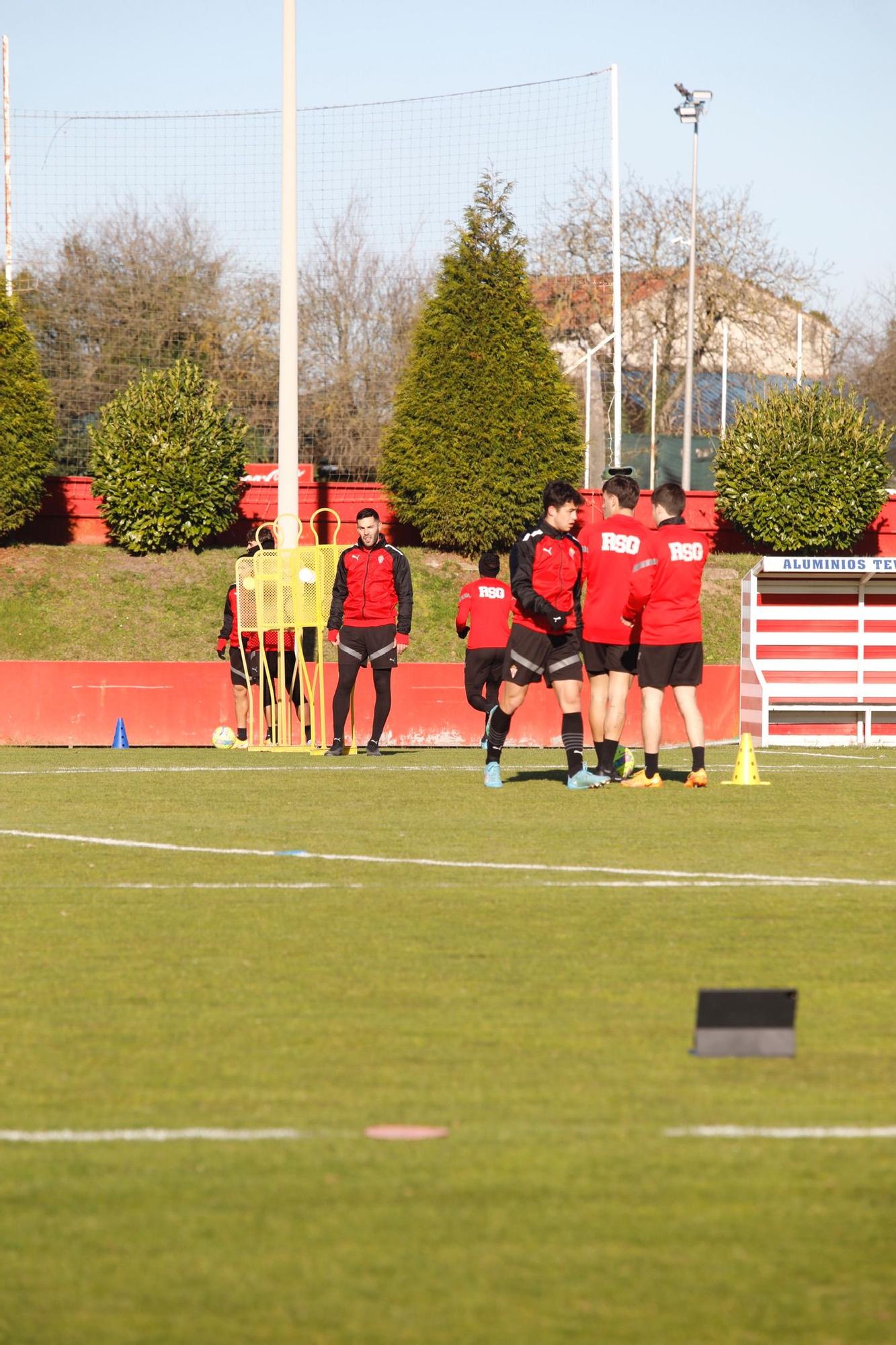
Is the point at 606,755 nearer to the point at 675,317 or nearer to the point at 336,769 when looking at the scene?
the point at 336,769

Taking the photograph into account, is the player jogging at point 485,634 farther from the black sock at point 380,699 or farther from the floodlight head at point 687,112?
the floodlight head at point 687,112

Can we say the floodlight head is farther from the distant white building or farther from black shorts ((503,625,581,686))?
black shorts ((503,625,581,686))

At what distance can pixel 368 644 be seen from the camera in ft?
54.2

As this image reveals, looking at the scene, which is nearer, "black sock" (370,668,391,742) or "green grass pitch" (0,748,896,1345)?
"green grass pitch" (0,748,896,1345)

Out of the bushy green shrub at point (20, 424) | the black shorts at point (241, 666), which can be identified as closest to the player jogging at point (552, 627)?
the black shorts at point (241, 666)

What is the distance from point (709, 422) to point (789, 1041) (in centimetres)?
7361

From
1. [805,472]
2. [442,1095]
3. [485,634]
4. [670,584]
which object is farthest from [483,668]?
[805,472]

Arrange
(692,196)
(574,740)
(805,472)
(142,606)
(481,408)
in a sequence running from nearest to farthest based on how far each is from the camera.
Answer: (574,740) → (142,606) → (481,408) → (805,472) → (692,196)

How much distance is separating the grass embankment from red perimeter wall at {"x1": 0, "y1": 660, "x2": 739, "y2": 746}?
38.7 ft

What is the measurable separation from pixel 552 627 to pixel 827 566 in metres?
7.98

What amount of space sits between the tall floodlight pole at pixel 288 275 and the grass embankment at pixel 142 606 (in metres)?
5.17

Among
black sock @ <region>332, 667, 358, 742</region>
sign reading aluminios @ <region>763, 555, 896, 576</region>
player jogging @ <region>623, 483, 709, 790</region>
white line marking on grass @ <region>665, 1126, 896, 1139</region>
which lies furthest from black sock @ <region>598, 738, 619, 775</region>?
white line marking on grass @ <region>665, 1126, 896, 1139</region>

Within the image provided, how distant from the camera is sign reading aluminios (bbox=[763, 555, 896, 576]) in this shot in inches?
763

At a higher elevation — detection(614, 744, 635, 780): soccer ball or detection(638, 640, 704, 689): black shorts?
detection(638, 640, 704, 689): black shorts
